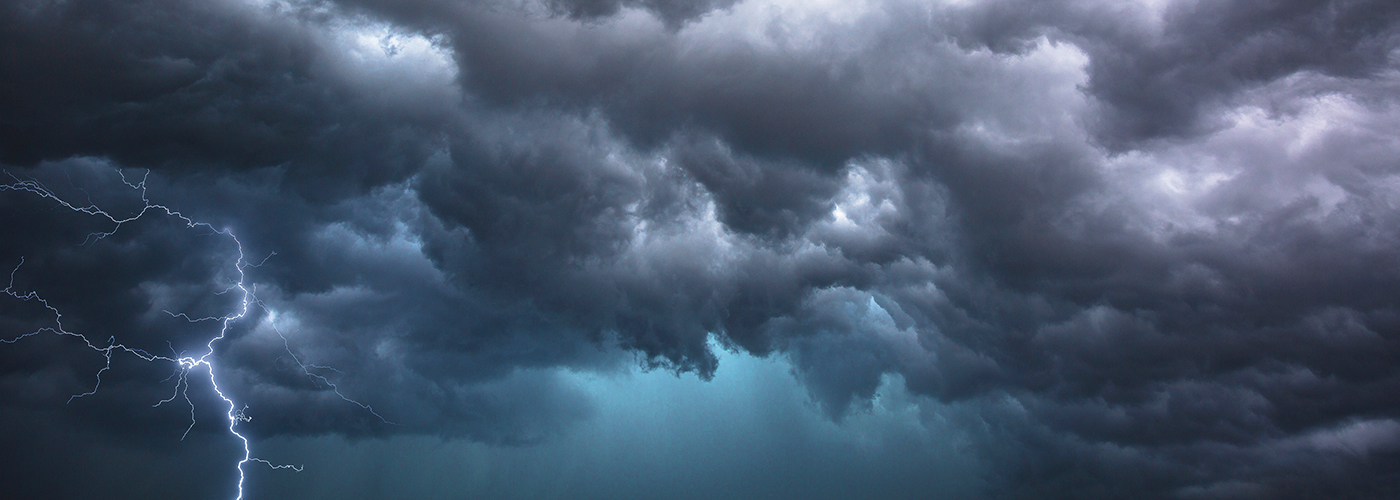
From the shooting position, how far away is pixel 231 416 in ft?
186

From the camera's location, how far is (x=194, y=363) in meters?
55.3

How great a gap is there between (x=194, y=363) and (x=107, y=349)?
424 cm

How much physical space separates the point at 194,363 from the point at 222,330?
367 centimetres

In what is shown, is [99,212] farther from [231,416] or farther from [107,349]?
[231,416]

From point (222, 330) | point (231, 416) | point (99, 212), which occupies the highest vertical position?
point (99, 212)

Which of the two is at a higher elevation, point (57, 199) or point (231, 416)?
point (57, 199)

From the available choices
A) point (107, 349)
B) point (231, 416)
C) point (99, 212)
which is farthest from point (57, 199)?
point (231, 416)

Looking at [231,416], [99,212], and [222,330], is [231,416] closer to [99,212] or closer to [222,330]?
[222,330]

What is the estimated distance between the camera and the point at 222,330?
5872 cm

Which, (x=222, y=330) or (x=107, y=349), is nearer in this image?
(x=107, y=349)

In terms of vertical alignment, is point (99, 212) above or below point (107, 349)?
above

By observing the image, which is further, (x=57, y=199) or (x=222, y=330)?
(x=222, y=330)

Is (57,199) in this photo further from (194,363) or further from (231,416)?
(231,416)

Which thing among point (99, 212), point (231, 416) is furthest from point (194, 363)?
point (99, 212)
